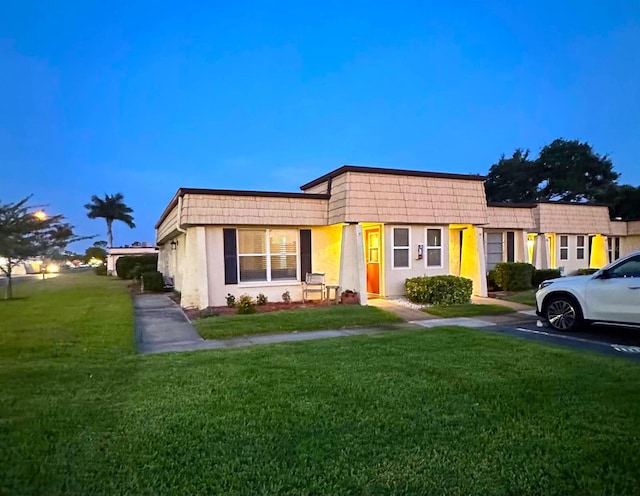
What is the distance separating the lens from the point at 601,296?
748 centimetres

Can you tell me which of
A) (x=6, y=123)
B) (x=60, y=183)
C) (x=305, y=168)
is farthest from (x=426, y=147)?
(x=6, y=123)

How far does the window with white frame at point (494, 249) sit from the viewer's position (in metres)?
17.2

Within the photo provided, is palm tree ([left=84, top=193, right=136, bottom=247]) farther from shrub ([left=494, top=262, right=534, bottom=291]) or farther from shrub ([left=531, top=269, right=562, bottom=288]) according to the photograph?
shrub ([left=531, top=269, right=562, bottom=288])

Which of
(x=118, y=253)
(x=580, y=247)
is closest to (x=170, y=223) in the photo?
(x=580, y=247)

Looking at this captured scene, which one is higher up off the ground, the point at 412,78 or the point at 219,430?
the point at 412,78

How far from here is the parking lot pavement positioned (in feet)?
21.3

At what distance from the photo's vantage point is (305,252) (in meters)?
12.6

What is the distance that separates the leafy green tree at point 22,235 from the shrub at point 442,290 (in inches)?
565

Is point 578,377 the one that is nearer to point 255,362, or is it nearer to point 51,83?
point 255,362

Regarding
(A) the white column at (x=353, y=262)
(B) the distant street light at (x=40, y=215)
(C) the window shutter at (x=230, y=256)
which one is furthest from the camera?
(B) the distant street light at (x=40, y=215)

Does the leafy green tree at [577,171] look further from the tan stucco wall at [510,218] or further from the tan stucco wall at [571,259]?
the tan stucco wall at [510,218]

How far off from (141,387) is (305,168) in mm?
87852

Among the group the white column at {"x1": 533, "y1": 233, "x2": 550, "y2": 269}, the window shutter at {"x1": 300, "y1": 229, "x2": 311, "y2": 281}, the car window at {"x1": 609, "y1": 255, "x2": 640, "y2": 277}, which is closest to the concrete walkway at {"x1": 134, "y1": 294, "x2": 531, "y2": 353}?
the window shutter at {"x1": 300, "y1": 229, "x2": 311, "y2": 281}

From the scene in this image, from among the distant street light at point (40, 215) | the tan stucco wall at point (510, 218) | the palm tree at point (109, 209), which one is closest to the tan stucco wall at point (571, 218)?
the tan stucco wall at point (510, 218)
